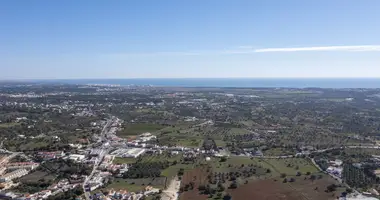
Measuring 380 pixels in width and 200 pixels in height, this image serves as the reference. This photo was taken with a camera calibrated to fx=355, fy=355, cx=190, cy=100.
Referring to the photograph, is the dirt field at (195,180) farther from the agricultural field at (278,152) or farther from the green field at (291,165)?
the agricultural field at (278,152)

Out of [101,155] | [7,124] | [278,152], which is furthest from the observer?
[7,124]

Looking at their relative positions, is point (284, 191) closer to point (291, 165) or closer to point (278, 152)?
point (291, 165)

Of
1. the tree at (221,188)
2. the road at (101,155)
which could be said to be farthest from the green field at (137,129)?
the tree at (221,188)

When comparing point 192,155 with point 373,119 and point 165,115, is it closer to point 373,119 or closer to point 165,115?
point 165,115

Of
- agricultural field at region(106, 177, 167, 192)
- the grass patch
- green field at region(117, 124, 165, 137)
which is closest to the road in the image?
agricultural field at region(106, 177, 167, 192)

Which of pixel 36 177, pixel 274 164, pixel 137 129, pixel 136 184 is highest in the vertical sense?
pixel 137 129

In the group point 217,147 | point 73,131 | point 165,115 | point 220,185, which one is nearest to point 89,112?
point 165,115

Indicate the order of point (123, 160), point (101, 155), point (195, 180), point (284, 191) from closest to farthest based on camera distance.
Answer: point (284, 191)
point (195, 180)
point (123, 160)
point (101, 155)

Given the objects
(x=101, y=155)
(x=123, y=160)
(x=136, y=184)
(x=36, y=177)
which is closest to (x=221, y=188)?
(x=136, y=184)

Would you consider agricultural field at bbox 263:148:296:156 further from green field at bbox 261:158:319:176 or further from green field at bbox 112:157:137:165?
green field at bbox 112:157:137:165
